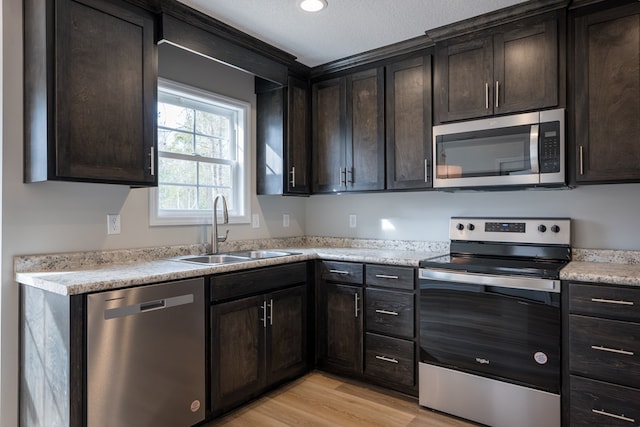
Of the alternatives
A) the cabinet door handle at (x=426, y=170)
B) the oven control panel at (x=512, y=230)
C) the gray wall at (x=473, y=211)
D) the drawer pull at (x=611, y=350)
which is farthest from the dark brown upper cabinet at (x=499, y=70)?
the drawer pull at (x=611, y=350)

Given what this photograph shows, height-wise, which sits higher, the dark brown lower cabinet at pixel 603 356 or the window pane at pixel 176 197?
the window pane at pixel 176 197

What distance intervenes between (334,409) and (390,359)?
1.62 feet

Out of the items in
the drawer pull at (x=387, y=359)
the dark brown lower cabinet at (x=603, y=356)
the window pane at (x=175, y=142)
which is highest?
the window pane at (x=175, y=142)

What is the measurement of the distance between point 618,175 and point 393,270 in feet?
4.49

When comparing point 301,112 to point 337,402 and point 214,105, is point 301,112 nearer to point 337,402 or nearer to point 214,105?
point 214,105

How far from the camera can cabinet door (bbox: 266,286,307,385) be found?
259 centimetres

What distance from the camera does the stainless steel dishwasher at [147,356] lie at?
173 cm

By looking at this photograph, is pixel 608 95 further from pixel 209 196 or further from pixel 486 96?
pixel 209 196

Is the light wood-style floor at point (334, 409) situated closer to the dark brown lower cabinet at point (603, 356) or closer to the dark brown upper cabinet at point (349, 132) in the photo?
the dark brown lower cabinet at point (603, 356)

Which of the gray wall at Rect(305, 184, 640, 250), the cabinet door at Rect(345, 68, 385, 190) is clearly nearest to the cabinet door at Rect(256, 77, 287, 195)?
the cabinet door at Rect(345, 68, 385, 190)

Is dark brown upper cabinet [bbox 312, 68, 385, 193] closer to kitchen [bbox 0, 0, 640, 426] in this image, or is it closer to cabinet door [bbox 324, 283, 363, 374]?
kitchen [bbox 0, 0, 640, 426]

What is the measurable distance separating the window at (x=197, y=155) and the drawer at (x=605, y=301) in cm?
234

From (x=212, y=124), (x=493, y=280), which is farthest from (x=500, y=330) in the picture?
(x=212, y=124)

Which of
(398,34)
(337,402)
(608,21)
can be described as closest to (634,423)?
(337,402)
